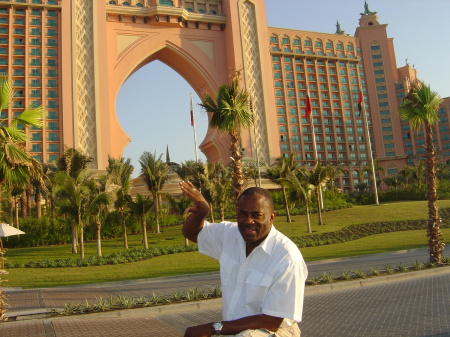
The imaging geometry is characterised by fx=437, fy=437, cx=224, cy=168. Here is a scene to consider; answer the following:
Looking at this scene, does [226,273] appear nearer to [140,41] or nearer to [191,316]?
[191,316]

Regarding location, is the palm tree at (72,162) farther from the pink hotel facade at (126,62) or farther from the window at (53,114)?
the window at (53,114)

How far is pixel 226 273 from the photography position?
270 cm

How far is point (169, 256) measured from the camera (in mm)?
22266

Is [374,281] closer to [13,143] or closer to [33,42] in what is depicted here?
[13,143]

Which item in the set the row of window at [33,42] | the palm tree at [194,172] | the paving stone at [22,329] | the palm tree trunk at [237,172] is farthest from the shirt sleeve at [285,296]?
the row of window at [33,42]

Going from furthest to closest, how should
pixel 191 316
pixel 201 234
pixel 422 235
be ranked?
pixel 422 235, pixel 191 316, pixel 201 234

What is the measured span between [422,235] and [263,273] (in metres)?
25.5

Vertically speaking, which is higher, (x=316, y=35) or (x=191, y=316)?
(x=316, y=35)

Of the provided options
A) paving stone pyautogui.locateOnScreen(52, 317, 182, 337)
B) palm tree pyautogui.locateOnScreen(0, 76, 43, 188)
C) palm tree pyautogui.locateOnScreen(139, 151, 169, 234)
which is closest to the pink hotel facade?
palm tree pyautogui.locateOnScreen(139, 151, 169, 234)

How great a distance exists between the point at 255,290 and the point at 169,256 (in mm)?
20308

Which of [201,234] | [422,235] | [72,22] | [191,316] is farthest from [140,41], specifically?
[201,234]

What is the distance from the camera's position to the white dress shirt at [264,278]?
2.47 metres

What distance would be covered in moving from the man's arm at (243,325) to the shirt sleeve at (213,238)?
57cm

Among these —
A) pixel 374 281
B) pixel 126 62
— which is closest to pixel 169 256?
pixel 374 281
